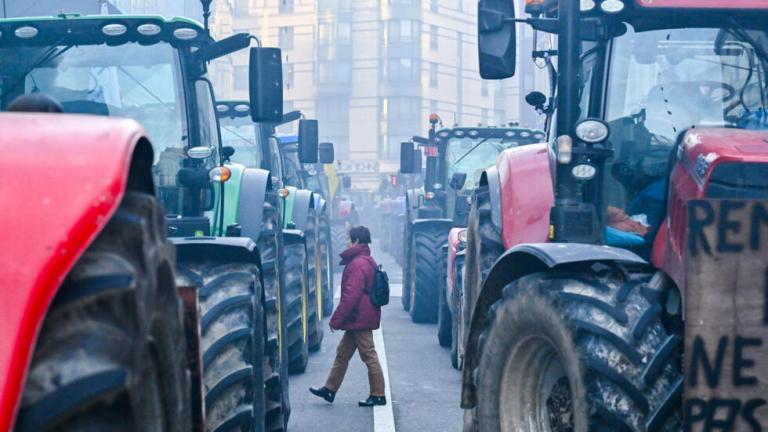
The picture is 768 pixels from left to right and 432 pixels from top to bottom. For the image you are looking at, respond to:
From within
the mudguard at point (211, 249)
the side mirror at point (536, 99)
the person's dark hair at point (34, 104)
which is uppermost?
the side mirror at point (536, 99)

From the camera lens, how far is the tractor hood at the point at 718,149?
4.32 m

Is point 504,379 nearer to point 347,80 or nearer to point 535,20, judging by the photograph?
point 535,20

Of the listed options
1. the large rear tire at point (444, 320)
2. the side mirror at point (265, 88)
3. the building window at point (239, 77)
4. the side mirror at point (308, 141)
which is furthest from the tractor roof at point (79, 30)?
the building window at point (239, 77)

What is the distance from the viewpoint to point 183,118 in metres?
6.82

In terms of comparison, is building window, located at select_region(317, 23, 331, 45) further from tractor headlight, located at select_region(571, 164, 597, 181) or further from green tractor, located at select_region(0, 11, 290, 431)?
tractor headlight, located at select_region(571, 164, 597, 181)

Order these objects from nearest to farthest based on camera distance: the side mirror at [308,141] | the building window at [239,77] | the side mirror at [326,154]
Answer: the side mirror at [308,141] < the side mirror at [326,154] < the building window at [239,77]

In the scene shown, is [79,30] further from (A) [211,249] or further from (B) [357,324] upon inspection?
(B) [357,324]

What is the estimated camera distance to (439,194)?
16.1 meters

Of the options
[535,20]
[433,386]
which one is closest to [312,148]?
[433,386]

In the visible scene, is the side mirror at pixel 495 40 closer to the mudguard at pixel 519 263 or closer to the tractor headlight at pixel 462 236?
the mudguard at pixel 519 263

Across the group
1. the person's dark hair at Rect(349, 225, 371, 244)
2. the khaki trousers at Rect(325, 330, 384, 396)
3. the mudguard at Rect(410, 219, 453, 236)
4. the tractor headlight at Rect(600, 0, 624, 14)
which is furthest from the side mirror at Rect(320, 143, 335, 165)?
the tractor headlight at Rect(600, 0, 624, 14)

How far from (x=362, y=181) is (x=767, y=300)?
63.8m

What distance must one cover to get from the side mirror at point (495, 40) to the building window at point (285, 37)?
6612cm

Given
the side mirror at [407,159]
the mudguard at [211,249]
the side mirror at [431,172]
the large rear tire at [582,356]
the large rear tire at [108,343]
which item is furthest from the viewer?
the side mirror at [407,159]
